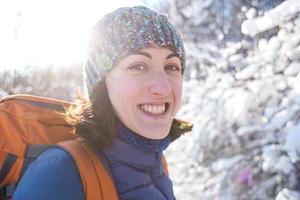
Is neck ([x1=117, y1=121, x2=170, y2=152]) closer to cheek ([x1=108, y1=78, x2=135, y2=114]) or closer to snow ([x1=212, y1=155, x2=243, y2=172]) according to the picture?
cheek ([x1=108, y1=78, x2=135, y2=114])

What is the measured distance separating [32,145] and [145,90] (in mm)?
389

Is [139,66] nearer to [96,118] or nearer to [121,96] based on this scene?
[121,96]

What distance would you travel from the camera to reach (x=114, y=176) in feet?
5.26

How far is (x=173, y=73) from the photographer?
173cm

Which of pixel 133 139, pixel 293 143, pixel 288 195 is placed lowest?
pixel 288 195

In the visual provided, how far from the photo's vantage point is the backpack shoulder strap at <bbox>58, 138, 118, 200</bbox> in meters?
1.44

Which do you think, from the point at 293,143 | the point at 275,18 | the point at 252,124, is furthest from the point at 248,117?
the point at 275,18

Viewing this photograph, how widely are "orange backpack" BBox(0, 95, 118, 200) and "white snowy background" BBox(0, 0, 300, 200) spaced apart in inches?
79.0

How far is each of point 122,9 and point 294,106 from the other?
2.06 metres

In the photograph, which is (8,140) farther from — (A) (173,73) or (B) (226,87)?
(B) (226,87)

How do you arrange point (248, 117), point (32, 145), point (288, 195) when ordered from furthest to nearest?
point (248, 117), point (288, 195), point (32, 145)

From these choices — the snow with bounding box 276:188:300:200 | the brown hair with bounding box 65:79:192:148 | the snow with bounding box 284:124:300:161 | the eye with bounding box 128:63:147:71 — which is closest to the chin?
the brown hair with bounding box 65:79:192:148

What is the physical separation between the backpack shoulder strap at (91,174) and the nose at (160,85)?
0.90 feet

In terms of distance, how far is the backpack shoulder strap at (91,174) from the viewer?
144 centimetres
